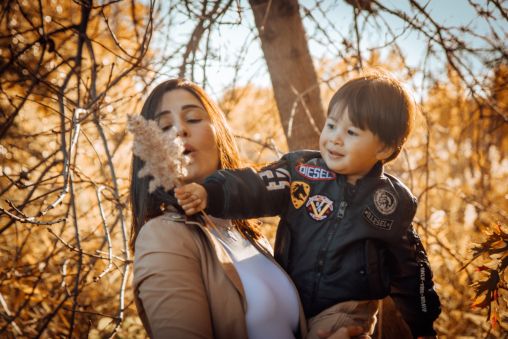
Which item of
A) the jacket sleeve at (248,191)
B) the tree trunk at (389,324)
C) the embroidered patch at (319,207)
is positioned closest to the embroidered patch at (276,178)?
the jacket sleeve at (248,191)

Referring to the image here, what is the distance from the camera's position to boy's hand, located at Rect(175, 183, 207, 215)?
0.94 meters

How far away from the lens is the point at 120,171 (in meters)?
3.16

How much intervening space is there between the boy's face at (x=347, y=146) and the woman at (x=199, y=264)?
476 mm

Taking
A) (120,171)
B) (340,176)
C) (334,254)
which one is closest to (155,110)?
(340,176)

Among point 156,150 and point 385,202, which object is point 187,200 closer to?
point 156,150

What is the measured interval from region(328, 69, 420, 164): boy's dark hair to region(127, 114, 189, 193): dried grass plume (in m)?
0.84

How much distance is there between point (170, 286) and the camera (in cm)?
106

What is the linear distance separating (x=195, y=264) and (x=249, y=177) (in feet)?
1.33

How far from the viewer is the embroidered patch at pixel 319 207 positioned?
141 cm

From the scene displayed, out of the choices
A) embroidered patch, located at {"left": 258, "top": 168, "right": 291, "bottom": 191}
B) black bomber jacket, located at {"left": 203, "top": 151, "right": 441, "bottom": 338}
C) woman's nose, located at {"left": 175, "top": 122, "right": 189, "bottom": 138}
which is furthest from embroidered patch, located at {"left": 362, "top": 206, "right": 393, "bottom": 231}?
woman's nose, located at {"left": 175, "top": 122, "right": 189, "bottom": 138}

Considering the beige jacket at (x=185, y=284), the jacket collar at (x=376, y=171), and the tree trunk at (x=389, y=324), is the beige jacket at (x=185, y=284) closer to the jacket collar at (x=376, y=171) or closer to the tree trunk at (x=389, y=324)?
the jacket collar at (x=376, y=171)

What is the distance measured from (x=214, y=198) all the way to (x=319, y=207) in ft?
1.73

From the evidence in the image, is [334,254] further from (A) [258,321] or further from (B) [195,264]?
(B) [195,264]

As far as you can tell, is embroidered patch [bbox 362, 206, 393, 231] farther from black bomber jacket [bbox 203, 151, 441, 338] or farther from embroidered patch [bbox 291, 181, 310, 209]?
embroidered patch [bbox 291, 181, 310, 209]
